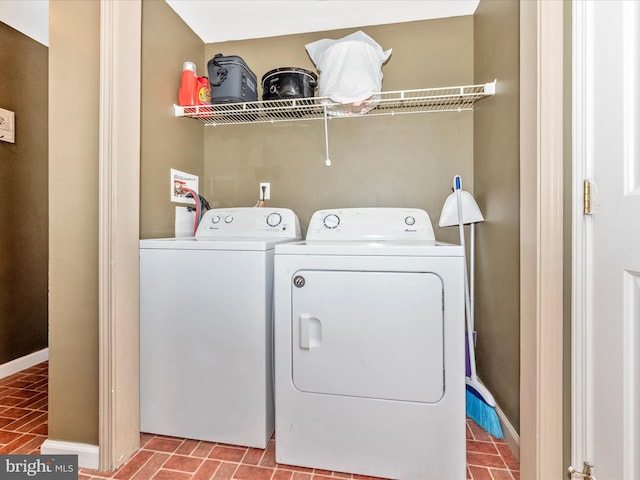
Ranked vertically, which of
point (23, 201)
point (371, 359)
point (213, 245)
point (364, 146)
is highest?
point (364, 146)

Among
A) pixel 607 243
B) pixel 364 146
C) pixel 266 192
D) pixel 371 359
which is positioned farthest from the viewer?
pixel 266 192

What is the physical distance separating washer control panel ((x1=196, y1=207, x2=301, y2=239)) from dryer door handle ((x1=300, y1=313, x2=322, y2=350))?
2.23 feet

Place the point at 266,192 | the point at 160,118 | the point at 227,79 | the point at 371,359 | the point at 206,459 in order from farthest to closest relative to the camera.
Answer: the point at 266,192 < the point at 227,79 < the point at 160,118 < the point at 206,459 < the point at 371,359

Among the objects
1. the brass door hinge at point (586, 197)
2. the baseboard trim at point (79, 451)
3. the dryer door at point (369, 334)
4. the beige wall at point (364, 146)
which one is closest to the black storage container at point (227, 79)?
the beige wall at point (364, 146)

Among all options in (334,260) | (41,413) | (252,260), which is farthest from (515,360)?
(41,413)

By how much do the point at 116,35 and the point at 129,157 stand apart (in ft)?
1.59

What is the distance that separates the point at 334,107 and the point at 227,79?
2.11 feet

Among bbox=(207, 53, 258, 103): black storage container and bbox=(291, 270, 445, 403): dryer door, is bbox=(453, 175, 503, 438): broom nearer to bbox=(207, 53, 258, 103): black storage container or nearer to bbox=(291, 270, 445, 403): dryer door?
bbox=(291, 270, 445, 403): dryer door

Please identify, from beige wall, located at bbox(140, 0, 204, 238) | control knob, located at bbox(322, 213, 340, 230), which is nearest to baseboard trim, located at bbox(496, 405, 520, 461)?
control knob, located at bbox(322, 213, 340, 230)

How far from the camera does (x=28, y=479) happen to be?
128 centimetres

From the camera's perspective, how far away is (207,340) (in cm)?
146

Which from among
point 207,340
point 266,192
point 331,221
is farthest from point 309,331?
point 266,192

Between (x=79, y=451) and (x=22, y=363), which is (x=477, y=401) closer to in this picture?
(x=79, y=451)

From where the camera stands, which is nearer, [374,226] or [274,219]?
[374,226]
